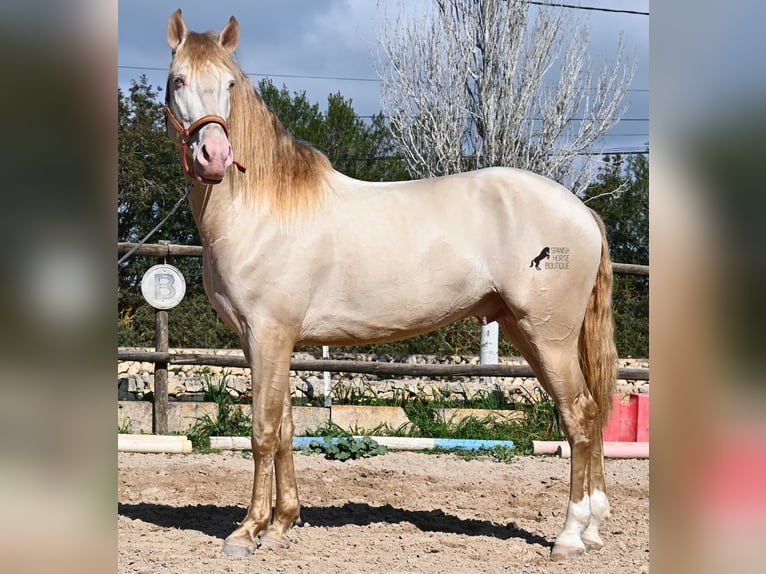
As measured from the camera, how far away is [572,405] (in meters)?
3.72

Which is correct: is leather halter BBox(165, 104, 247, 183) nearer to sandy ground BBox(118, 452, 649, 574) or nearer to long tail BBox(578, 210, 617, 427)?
sandy ground BBox(118, 452, 649, 574)

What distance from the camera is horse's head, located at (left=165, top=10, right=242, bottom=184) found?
320 cm

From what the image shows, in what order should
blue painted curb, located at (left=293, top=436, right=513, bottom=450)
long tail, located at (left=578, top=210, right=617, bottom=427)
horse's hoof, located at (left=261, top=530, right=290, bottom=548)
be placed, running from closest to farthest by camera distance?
horse's hoof, located at (left=261, top=530, right=290, bottom=548) < long tail, located at (left=578, top=210, right=617, bottom=427) < blue painted curb, located at (left=293, top=436, right=513, bottom=450)

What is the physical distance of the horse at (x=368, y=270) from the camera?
11.7ft

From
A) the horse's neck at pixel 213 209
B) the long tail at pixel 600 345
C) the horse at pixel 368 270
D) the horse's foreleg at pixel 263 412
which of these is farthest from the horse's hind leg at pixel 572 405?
the horse's neck at pixel 213 209

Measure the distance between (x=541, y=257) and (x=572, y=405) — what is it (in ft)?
2.55

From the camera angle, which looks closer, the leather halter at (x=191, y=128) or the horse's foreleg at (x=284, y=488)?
the leather halter at (x=191, y=128)

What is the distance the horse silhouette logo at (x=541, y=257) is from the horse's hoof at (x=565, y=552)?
54.2 inches

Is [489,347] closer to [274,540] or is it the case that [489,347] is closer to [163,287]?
[163,287]

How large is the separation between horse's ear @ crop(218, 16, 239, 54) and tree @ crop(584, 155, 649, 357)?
8037mm

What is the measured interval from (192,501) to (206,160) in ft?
8.22

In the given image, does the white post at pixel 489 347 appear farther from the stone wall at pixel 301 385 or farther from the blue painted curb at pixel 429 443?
the blue painted curb at pixel 429 443

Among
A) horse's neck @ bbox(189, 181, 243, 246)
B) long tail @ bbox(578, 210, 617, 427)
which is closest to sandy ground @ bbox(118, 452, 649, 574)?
long tail @ bbox(578, 210, 617, 427)

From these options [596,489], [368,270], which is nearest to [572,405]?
[596,489]
